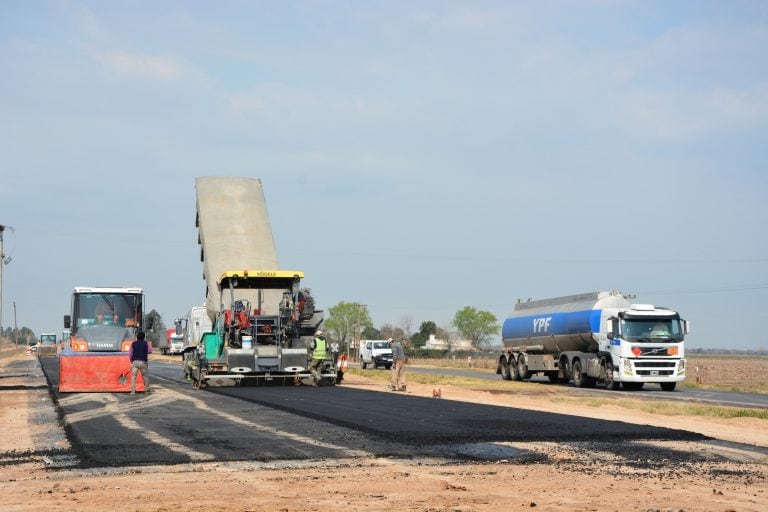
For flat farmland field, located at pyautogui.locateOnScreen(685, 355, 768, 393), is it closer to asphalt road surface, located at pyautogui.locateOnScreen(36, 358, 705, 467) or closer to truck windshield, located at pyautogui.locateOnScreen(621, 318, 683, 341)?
truck windshield, located at pyautogui.locateOnScreen(621, 318, 683, 341)

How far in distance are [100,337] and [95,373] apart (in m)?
1.99

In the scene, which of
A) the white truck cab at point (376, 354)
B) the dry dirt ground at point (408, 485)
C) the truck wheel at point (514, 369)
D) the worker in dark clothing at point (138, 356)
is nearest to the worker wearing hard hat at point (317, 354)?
the worker in dark clothing at point (138, 356)

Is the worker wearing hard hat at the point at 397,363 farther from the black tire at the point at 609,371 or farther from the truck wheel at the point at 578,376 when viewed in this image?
the truck wheel at the point at 578,376

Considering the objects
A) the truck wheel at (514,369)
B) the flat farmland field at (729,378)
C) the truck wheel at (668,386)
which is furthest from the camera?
the truck wheel at (514,369)

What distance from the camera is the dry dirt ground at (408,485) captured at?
9023 millimetres

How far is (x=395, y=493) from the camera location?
9594 millimetres

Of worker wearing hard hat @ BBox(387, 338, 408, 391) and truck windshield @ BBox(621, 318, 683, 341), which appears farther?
truck windshield @ BBox(621, 318, 683, 341)

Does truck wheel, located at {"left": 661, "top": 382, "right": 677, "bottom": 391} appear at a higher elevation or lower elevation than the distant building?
higher

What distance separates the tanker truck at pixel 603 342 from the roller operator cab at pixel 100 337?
14711mm

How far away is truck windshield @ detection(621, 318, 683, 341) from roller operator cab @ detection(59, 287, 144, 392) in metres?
14.9

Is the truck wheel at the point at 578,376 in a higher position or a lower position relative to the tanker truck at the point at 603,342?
lower

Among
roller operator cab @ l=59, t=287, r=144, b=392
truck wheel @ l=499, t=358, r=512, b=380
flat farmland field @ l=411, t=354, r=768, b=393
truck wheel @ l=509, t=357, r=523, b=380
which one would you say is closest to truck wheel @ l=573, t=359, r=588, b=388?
flat farmland field @ l=411, t=354, r=768, b=393

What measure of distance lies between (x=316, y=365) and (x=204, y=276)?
15.1 ft

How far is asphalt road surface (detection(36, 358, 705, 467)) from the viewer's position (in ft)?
41.2
